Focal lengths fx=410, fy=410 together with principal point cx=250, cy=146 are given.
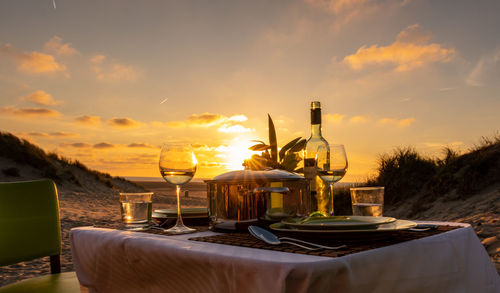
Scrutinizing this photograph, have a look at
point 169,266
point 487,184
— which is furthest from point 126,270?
point 487,184

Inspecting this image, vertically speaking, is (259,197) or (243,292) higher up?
(259,197)

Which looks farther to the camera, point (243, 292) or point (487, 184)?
point (487, 184)

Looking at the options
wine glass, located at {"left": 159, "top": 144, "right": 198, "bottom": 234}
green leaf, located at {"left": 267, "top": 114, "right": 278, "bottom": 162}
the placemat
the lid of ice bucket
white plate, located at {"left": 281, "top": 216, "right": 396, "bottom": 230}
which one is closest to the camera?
the placemat

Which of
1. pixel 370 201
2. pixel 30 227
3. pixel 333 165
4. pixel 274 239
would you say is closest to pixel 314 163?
pixel 333 165

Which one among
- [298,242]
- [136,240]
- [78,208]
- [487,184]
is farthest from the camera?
[78,208]

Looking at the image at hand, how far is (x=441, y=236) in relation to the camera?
1.34 meters

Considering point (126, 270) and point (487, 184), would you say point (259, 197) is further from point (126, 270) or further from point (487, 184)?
point (487, 184)

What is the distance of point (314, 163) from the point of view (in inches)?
71.7

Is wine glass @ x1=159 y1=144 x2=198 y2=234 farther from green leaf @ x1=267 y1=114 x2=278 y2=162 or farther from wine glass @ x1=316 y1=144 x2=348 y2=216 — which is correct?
green leaf @ x1=267 y1=114 x2=278 y2=162

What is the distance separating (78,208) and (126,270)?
44.8 feet

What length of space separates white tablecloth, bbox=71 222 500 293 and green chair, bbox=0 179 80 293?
2.82ft

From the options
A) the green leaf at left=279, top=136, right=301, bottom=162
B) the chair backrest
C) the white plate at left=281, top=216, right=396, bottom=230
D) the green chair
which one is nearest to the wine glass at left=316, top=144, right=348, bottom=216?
the white plate at left=281, top=216, right=396, bottom=230

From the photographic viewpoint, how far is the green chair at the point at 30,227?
2.30 metres

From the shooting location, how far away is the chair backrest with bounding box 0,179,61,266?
2.34 m
